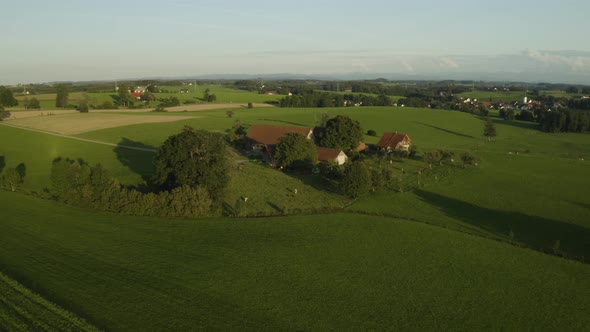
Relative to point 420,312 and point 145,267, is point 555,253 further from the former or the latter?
point 145,267

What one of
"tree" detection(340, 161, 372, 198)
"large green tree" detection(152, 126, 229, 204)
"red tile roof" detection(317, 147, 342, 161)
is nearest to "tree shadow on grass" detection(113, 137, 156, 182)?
"large green tree" detection(152, 126, 229, 204)

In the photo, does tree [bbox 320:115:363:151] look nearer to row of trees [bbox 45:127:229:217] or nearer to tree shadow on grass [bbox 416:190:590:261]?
tree shadow on grass [bbox 416:190:590:261]

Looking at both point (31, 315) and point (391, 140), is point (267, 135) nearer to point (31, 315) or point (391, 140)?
point (391, 140)

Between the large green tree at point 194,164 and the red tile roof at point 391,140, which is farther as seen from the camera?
the red tile roof at point 391,140

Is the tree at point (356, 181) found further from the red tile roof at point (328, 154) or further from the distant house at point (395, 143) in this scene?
the distant house at point (395, 143)

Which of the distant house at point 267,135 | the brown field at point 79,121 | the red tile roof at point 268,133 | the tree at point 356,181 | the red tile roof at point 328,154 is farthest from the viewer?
the brown field at point 79,121

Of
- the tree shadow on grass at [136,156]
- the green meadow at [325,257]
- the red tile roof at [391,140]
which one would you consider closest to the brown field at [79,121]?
the tree shadow on grass at [136,156]
